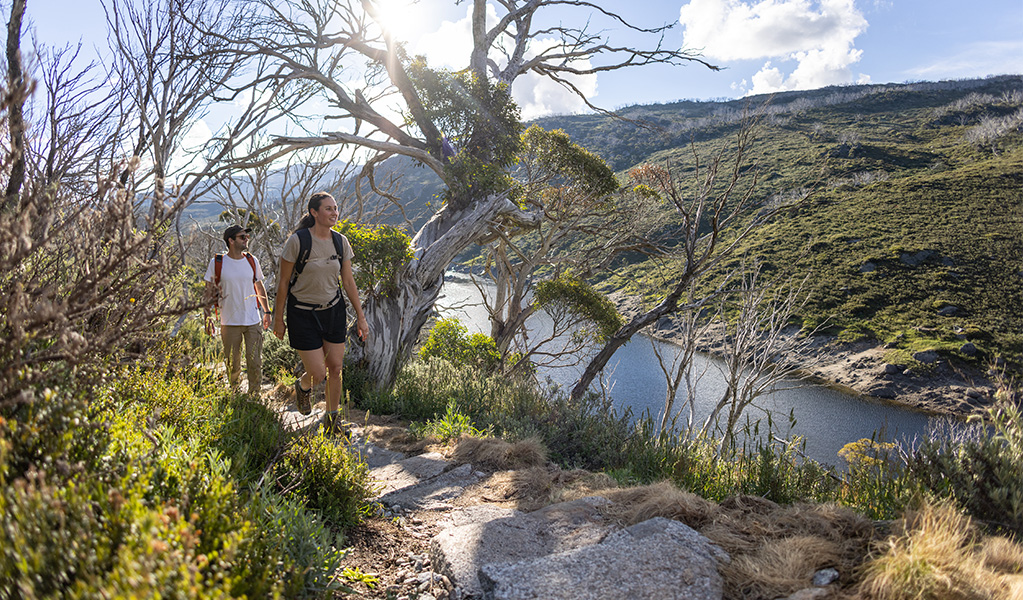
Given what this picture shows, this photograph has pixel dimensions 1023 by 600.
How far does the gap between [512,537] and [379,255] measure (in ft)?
15.1

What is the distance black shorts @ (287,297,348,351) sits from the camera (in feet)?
13.1

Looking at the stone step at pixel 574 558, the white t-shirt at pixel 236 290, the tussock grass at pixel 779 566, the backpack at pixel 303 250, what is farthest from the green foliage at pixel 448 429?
the tussock grass at pixel 779 566

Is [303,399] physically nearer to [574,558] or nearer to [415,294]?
[415,294]

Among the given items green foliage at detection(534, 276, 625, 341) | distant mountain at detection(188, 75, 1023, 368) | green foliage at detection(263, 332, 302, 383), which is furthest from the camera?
distant mountain at detection(188, 75, 1023, 368)

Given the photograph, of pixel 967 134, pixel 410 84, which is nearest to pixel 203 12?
pixel 410 84

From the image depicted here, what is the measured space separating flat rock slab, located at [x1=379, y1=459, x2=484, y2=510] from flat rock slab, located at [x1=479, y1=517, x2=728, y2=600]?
1118mm

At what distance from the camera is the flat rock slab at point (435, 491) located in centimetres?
324

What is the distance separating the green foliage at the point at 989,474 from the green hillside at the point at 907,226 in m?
6.78

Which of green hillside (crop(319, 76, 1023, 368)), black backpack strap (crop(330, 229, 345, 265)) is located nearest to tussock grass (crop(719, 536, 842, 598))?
black backpack strap (crop(330, 229, 345, 265))

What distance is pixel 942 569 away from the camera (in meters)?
1.77

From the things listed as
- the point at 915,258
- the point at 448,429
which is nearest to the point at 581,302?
the point at 448,429

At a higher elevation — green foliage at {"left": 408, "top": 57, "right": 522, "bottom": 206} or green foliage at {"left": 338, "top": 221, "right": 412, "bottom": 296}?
green foliage at {"left": 408, "top": 57, "right": 522, "bottom": 206}

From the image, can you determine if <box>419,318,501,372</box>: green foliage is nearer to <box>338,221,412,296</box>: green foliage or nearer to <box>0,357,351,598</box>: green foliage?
<box>338,221,412,296</box>: green foliage

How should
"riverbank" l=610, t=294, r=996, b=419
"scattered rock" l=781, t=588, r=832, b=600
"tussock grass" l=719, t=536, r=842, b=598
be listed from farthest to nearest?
"riverbank" l=610, t=294, r=996, b=419 → "tussock grass" l=719, t=536, r=842, b=598 → "scattered rock" l=781, t=588, r=832, b=600
